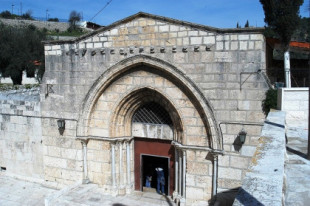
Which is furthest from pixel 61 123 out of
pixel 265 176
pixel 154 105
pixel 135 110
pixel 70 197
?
pixel 265 176

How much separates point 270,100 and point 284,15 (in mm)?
12288

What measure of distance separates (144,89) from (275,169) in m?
6.09

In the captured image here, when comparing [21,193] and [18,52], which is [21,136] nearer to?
[21,193]

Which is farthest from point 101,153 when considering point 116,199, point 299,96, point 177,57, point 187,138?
point 299,96

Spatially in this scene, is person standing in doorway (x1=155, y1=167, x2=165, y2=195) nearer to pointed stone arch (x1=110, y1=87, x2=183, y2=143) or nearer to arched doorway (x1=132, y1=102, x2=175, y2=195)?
arched doorway (x1=132, y1=102, x2=175, y2=195)

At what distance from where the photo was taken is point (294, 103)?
666cm

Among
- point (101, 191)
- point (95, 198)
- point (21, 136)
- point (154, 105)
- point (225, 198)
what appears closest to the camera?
point (225, 198)

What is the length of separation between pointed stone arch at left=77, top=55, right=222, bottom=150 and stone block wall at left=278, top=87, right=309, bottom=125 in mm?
1723

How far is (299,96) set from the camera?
6637 mm

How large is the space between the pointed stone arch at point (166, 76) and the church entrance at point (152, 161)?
1.68m

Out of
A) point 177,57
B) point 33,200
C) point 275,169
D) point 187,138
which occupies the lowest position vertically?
point 33,200

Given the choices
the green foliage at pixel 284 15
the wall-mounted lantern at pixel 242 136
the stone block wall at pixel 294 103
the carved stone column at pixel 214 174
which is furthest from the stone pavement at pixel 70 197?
the green foliage at pixel 284 15

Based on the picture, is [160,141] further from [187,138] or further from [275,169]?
[275,169]

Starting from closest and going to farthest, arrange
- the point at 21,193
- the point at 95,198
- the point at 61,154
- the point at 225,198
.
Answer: the point at 225,198, the point at 95,198, the point at 61,154, the point at 21,193
